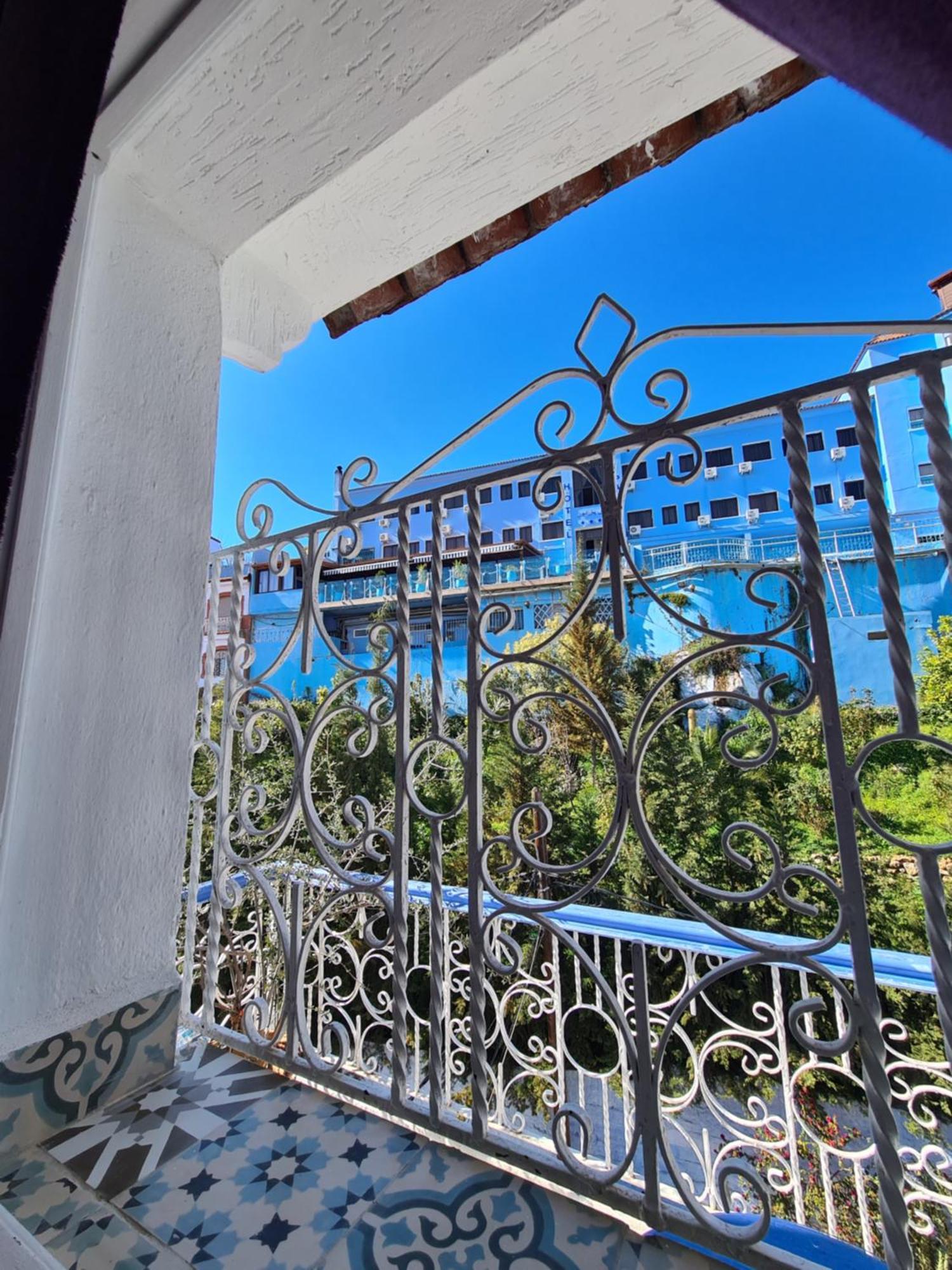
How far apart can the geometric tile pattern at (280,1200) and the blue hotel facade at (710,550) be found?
153 inches

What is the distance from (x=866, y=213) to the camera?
374 inches

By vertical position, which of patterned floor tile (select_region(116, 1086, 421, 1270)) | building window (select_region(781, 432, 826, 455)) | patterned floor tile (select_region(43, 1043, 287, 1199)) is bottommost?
patterned floor tile (select_region(116, 1086, 421, 1270))

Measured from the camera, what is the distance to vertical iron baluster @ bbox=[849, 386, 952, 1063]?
0.52 meters

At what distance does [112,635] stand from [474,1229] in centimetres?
90

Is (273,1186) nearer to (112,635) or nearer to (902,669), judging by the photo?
(112,635)

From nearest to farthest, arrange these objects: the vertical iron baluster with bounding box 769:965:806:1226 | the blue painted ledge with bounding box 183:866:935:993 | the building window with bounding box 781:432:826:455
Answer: the blue painted ledge with bounding box 183:866:935:993 → the vertical iron baluster with bounding box 769:965:806:1226 → the building window with bounding box 781:432:826:455

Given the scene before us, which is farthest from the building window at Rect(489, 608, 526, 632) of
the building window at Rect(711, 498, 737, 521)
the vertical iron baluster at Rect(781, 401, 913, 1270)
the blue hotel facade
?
the building window at Rect(711, 498, 737, 521)

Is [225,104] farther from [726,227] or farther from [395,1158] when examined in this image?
[726,227]

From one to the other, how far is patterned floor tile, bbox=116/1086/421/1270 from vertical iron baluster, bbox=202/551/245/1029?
10.2 inches

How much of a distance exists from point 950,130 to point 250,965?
488 cm

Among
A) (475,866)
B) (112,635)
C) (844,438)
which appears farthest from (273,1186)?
(844,438)

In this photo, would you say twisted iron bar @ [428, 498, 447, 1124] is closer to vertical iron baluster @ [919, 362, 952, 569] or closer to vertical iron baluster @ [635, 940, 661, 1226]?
vertical iron baluster @ [635, 940, 661, 1226]

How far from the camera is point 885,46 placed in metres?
0.24

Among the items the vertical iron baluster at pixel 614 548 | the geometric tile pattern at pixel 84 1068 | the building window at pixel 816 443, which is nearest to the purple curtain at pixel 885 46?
the vertical iron baluster at pixel 614 548
